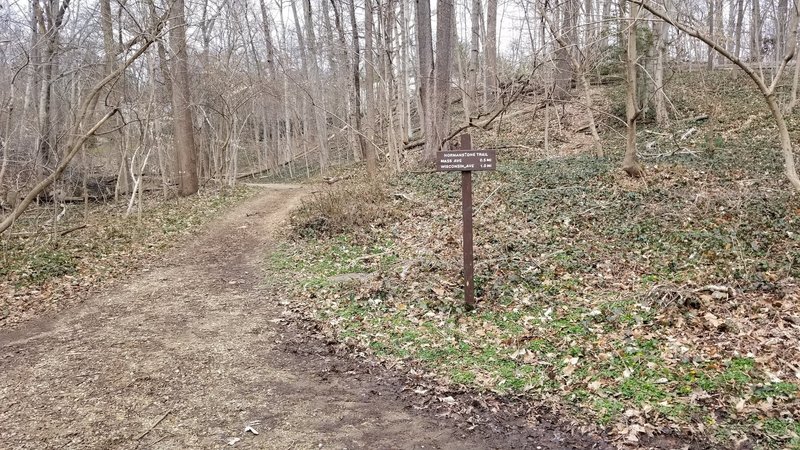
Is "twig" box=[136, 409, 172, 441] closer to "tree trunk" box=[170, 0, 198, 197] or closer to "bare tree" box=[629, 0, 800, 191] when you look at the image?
"bare tree" box=[629, 0, 800, 191]

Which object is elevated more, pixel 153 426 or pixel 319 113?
pixel 319 113

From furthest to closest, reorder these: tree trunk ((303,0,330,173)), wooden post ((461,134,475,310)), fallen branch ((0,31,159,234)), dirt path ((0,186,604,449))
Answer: tree trunk ((303,0,330,173)) → fallen branch ((0,31,159,234)) → wooden post ((461,134,475,310)) → dirt path ((0,186,604,449))

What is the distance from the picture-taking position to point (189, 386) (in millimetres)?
4891

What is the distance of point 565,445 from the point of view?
373cm

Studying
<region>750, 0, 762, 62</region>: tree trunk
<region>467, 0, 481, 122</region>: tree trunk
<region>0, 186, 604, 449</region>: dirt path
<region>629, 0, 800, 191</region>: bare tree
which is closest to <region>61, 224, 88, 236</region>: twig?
<region>0, 186, 604, 449</region>: dirt path

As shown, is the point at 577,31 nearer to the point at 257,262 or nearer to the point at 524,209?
the point at 524,209

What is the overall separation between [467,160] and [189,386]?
382 cm

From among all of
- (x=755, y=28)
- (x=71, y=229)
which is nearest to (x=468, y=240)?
(x=71, y=229)

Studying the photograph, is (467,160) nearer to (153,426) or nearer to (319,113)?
(153,426)

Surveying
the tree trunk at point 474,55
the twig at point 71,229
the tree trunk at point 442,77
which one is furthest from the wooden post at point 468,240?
the tree trunk at point 474,55

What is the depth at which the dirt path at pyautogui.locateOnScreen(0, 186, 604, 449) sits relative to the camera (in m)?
4.00

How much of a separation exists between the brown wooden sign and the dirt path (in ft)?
8.42

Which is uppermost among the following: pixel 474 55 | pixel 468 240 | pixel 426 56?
pixel 474 55

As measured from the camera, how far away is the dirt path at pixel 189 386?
13.1ft
